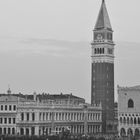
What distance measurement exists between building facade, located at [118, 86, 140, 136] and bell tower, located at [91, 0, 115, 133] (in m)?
10.5

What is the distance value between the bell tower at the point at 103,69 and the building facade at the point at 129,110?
1049cm

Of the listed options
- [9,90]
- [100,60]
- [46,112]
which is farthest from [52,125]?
[100,60]

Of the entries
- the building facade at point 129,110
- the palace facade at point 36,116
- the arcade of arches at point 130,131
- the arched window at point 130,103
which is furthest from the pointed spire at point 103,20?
the arcade of arches at point 130,131

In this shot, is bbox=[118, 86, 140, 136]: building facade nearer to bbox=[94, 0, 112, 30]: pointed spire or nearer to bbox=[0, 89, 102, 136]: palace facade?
bbox=[0, 89, 102, 136]: palace facade

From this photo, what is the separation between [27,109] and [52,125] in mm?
5747

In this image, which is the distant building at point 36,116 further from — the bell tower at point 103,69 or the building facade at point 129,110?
the building facade at point 129,110

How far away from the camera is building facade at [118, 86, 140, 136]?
114938 mm

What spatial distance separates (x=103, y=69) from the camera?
128 meters

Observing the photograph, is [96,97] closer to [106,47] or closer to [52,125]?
[106,47]

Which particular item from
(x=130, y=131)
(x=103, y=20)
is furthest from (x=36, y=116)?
(x=103, y=20)

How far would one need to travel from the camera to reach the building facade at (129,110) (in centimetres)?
11494

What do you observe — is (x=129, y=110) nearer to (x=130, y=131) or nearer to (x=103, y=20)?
(x=130, y=131)

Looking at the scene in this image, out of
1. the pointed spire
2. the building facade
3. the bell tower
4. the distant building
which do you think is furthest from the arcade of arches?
the pointed spire

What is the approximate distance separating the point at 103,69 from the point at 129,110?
1468cm
